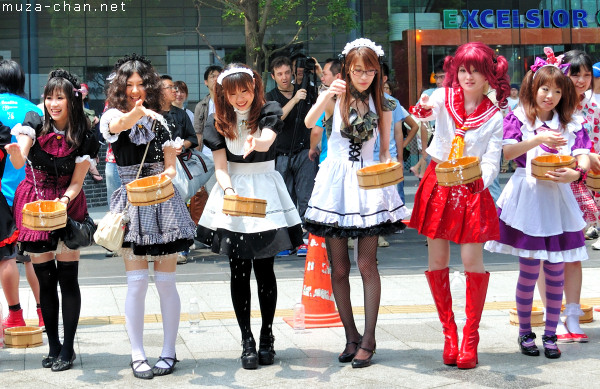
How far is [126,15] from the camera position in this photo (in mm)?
18672

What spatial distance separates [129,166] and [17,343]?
155 centimetres

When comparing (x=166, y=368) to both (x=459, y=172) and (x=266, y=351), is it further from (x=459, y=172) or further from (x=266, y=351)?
(x=459, y=172)

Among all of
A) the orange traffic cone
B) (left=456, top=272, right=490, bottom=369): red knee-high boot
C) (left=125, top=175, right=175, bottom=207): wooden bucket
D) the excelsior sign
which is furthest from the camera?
the excelsior sign

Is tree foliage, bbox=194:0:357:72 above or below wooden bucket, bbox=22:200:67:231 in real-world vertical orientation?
above

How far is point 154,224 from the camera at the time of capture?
207 inches

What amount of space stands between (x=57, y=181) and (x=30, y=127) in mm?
360

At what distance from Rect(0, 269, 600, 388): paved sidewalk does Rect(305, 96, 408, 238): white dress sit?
32.7 inches

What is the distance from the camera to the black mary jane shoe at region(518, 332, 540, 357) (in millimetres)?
5613

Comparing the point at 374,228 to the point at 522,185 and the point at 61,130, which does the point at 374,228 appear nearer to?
the point at 522,185

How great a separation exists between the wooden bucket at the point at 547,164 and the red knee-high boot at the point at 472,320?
2.32 ft

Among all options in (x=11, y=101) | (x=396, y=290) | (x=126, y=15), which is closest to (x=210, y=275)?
(x=396, y=290)

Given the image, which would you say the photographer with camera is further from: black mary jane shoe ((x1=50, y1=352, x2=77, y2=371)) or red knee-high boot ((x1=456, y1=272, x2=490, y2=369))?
black mary jane shoe ((x1=50, y1=352, x2=77, y2=371))

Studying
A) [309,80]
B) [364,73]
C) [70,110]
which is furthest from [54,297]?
[309,80]

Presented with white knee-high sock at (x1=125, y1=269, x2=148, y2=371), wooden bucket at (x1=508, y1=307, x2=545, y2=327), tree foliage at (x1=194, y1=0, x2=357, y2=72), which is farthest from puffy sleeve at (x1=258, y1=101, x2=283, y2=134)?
tree foliage at (x1=194, y1=0, x2=357, y2=72)
